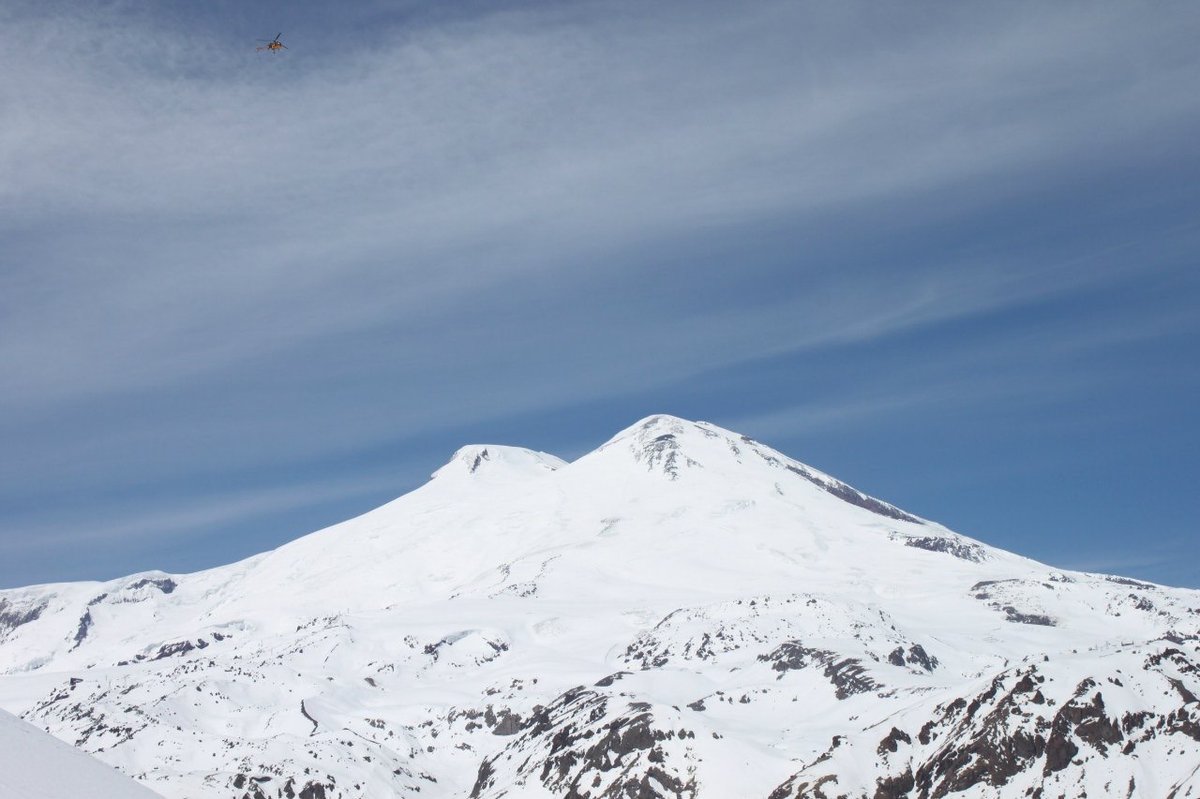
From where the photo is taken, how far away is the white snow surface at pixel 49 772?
479 inches

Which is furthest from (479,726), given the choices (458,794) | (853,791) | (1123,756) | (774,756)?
(1123,756)

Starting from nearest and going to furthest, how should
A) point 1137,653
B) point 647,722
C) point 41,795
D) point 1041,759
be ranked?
1. point 41,795
2. point 1041,759
3. point 1137,653
4. point 647,722

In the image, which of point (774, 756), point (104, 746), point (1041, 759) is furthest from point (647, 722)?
point (104, 746)

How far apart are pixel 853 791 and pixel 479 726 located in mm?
100355

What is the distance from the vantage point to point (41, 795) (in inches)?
472

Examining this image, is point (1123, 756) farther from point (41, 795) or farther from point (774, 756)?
point (41, 795)

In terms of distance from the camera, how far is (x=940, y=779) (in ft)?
334

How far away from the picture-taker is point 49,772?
12.8 meters

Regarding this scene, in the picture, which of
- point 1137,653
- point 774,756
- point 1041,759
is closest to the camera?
point 1041,759

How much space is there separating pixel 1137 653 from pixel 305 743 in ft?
367

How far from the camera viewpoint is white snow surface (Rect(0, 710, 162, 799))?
12.2 metres

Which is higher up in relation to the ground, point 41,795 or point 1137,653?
point 1137,653

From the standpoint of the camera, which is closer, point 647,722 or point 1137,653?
point 1137,653

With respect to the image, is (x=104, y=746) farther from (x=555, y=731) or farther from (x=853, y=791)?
(x=853, y=791)
